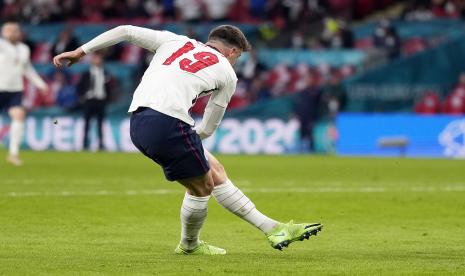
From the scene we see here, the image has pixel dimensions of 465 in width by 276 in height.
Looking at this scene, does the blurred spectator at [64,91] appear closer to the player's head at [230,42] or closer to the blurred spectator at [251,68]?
the blurred spectator at [251,68]

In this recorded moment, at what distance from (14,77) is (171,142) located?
13186 millimetres

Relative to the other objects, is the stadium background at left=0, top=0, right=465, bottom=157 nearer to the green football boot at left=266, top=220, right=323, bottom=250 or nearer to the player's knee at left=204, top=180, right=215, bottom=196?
the green football boot at left=266, top=220, right=323, bottom=250

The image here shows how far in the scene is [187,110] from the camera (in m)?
8.58

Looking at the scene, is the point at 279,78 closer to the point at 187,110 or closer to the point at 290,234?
the point at 290,234

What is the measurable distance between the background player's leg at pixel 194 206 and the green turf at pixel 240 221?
0.25 meters

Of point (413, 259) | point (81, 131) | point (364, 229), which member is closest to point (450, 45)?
point (81, 131)

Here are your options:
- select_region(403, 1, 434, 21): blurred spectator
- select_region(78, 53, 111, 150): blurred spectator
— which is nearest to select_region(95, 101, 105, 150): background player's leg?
select_region(78, 53, 111, 150): blurred spectator

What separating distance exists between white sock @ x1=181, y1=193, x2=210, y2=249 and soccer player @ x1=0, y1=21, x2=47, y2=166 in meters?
12.2

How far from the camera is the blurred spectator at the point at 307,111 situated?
93.6 ft

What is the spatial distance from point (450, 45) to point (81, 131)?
937 centimetres

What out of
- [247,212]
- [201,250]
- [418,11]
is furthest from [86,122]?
[247,212]

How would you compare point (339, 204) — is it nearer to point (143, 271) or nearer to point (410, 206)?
point (410, 206)

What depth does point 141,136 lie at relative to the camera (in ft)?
28.0

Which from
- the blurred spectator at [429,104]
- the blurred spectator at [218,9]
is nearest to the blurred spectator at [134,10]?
the blurred spectator at [218,9]
